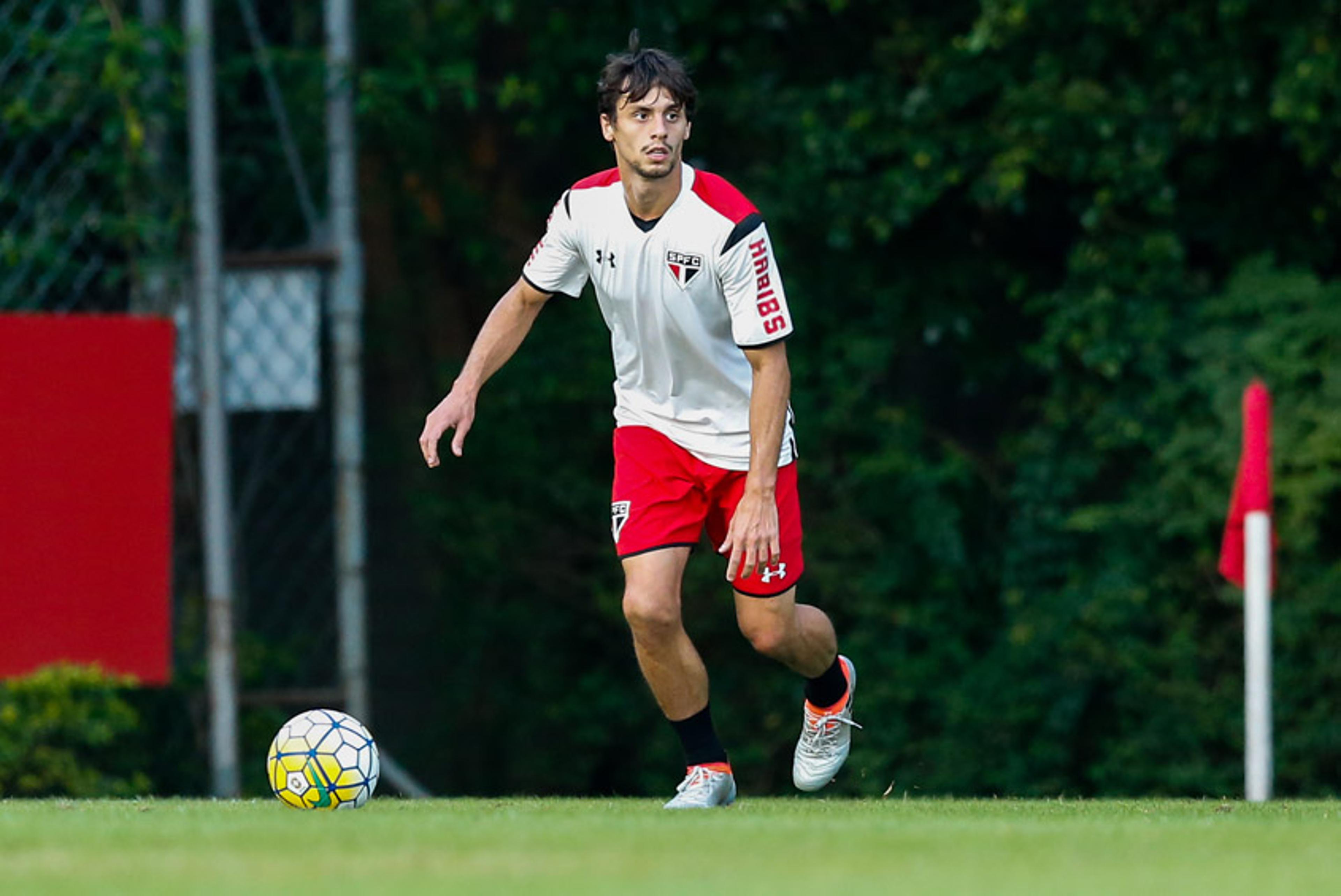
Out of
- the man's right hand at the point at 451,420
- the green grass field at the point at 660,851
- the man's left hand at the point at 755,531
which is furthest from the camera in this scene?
the man's right hand at the point at 451,420

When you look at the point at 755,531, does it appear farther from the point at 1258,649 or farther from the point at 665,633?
the point at 1258,649

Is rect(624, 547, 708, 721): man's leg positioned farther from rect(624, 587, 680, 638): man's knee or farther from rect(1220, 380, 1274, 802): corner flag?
rect(1220, 380, 1274, 802): corner flag

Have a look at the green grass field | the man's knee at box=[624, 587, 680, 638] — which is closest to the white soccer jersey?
the man's knee at box=[624, 587, 680, 638]

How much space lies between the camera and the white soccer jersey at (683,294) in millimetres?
6129

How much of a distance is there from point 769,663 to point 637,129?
6191 mm

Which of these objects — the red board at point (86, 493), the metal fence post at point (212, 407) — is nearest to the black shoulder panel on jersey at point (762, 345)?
the red board at point (86, 493)

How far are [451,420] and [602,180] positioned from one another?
2.84 ft

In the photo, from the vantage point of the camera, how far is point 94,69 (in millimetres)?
9930

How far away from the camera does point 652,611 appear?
6137mm

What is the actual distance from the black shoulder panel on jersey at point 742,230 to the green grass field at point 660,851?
1.62 meters

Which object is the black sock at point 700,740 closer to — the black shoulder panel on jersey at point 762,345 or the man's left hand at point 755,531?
the man's left hand at point 755,531

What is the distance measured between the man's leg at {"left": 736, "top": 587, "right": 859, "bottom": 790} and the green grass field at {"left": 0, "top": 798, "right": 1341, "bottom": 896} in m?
0.67

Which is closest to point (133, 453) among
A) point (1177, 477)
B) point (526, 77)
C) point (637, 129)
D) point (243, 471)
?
point (243, 471)

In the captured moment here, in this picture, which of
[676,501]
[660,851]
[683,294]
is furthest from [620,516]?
[660,851]
